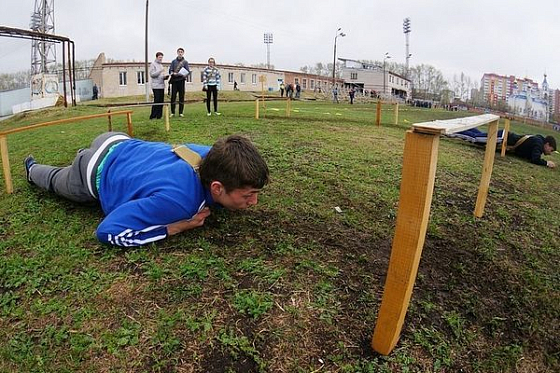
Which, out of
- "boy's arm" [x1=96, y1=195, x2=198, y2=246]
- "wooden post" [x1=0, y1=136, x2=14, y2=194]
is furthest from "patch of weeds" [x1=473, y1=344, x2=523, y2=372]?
"wooden post" [x1=0, y1=136, x2=14, y2=194]

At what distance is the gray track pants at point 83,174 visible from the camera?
122 inches

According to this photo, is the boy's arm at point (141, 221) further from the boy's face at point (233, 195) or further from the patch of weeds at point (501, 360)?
the patch of weeds at point (501, 360)

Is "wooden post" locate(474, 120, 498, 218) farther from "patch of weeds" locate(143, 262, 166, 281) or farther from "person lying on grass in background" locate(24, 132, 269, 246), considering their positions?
"patch of weeds" locate(143, 262, 166, 281)

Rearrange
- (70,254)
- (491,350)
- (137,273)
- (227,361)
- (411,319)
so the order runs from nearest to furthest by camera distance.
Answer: (227,361) < (491,350) < (411,319) < (137,273) < (70,254)

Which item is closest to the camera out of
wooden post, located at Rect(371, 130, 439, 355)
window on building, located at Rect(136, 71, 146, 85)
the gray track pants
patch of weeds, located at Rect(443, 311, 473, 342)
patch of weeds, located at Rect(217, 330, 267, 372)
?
wooden post, located at Rect(371, 130, 439, 355)

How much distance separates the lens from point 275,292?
231cm

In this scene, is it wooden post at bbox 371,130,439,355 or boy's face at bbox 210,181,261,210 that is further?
boy's face at bbox 210,181,261,210

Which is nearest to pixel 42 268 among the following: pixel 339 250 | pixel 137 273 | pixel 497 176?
pixel 137 273

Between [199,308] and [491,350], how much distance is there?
1.56 m

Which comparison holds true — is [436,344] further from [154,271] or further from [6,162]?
[6,162]

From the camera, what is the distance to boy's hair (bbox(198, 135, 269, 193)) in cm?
242

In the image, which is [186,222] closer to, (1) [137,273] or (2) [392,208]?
(1) [137,273]

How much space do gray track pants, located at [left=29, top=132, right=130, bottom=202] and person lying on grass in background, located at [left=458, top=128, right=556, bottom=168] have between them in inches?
292

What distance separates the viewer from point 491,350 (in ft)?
→ 6.69
